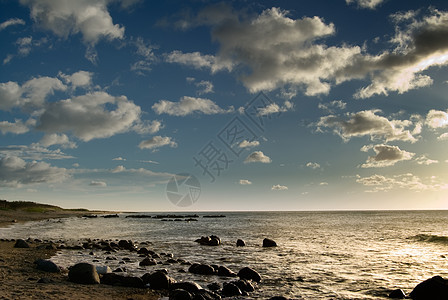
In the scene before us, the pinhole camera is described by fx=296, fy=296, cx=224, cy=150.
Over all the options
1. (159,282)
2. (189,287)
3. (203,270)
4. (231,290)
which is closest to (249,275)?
(203,270)

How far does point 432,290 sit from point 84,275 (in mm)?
13172

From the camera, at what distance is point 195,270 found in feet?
50.9

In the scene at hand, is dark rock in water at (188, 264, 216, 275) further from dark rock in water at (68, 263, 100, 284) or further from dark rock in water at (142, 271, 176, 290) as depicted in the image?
dark rock in water at (68, 263, 100, 284)

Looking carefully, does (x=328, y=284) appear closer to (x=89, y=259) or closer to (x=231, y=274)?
(x=231, y=274)

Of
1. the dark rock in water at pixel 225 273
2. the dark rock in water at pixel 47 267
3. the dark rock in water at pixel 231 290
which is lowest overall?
the dark rock in water at pixel 225 273

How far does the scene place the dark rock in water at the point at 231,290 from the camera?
11.4 meters

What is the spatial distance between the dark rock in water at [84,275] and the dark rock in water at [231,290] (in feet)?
16.6

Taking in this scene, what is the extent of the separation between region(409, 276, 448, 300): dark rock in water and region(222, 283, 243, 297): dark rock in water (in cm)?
669

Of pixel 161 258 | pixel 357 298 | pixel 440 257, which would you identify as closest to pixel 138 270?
pixel 161 258

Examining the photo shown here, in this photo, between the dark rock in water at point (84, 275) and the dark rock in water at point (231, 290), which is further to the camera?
the dark rock in water at point (84, 275)

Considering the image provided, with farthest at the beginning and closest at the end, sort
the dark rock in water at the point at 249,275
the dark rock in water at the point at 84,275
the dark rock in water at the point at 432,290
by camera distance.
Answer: the dark rock in water at the point at 249,275 → the dark rock in water at the point at 84,275 → the dark rock in water at the point at 432,290

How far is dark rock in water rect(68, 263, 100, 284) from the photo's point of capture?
1158 cm

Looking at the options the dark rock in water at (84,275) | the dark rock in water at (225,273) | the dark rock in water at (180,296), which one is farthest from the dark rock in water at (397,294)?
the dark rock in water at (84,275)

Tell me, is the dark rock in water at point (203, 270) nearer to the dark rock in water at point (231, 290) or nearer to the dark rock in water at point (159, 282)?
the dark rock in water at point (159, 282)
